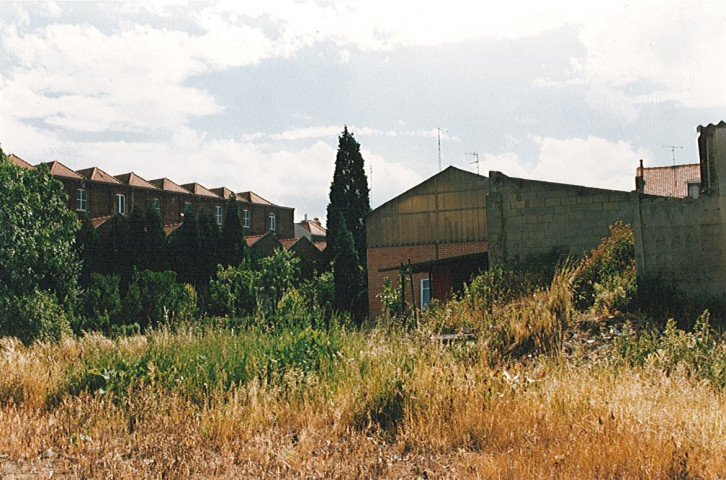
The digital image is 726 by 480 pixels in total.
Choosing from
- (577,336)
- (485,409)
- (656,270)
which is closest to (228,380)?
(485,409)

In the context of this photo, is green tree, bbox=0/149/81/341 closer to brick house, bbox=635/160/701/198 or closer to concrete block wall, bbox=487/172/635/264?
concrete block wall, bbox=487/172/635/264

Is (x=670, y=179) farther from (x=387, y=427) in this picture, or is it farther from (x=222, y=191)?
(x=222, y=191)

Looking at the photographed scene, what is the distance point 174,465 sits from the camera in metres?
4.83

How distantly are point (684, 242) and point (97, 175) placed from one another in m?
37.2

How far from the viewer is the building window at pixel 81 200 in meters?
38.0

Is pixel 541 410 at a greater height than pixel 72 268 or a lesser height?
lesser

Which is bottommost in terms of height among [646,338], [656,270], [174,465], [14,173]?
[174,465]

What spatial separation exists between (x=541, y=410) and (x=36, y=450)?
4.49 metres

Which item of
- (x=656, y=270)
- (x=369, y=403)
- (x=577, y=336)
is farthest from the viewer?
(x=656, y=270)

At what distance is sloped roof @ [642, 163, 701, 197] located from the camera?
31220 millimetres

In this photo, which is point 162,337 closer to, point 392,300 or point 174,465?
point 174,465

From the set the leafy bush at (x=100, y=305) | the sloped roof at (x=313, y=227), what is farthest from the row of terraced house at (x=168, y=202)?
the leafy bush at (x=100, y=305)

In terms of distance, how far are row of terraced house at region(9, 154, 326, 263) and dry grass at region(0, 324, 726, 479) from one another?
25946 mm

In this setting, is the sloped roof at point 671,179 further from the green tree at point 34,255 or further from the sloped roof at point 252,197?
the sloped roof at point 252,197
